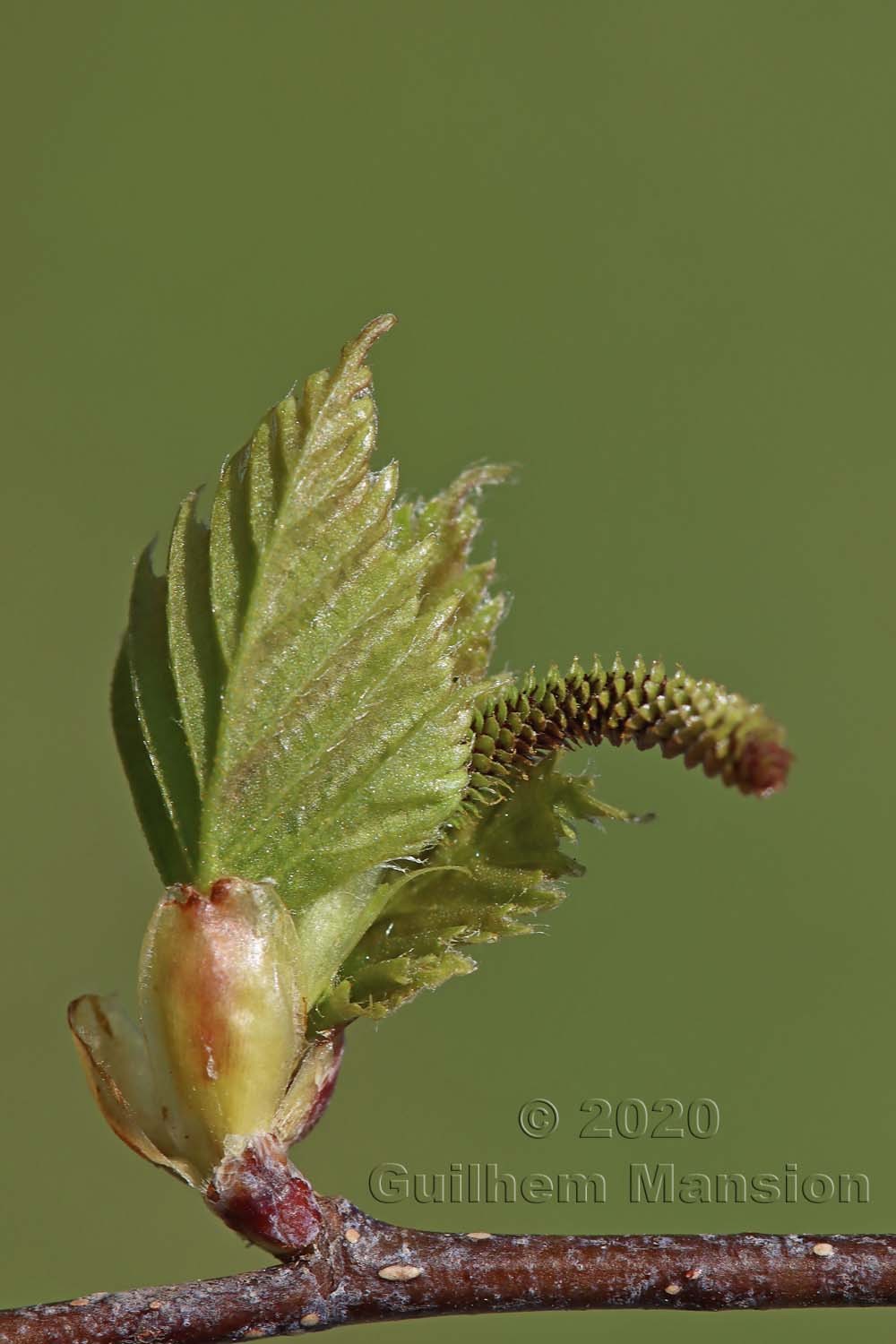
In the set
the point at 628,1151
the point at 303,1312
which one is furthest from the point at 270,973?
the point at 628,1151

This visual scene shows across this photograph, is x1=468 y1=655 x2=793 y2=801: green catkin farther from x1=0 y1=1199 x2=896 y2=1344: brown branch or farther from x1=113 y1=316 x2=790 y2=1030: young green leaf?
x1=0 y1=1199 x2=896 y2=1344: brown branch

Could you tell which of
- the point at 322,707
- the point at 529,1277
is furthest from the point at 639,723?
the point at 529,1277

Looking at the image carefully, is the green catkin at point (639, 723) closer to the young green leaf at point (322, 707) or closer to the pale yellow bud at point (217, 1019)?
the young green leaf at point (322, 707)

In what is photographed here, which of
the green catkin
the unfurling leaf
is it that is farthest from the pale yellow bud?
the green catkin

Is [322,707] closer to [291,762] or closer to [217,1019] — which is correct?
[291,762]

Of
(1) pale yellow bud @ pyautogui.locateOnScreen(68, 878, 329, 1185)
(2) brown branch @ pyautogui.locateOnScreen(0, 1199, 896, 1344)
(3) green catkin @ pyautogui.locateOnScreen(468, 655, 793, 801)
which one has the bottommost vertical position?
(2) brown branch @ pyautogui.locateOnScreen(0, 1199, 896, 1344)

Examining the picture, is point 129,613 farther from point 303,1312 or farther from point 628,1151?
point 628,1151

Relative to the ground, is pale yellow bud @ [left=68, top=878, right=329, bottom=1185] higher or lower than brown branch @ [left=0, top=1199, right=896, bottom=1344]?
higher

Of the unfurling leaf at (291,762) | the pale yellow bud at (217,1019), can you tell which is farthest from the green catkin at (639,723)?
the pale yellow bud at (217,1019)
